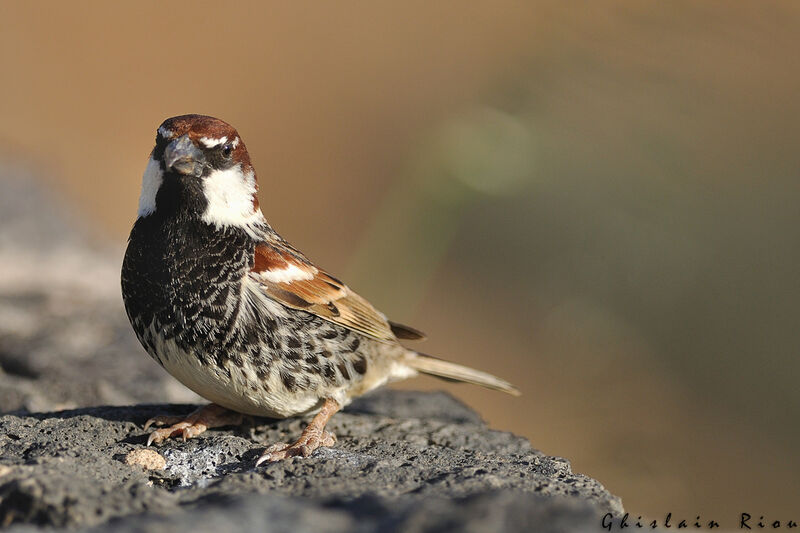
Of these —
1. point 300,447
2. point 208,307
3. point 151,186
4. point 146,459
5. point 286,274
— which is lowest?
point 146,459

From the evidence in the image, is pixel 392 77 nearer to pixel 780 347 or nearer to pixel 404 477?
pixel 780 347

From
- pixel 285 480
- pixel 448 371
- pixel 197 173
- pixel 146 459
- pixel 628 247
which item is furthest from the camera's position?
pixel 628 247

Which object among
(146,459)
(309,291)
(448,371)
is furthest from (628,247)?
(146,459)

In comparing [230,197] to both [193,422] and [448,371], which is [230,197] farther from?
[448,371]

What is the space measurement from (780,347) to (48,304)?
5.91 meters

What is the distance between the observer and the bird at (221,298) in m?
3.86

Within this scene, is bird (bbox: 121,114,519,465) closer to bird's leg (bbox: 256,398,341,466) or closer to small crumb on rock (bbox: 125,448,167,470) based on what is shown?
bird's leg (bbox: 256,398,341,466)

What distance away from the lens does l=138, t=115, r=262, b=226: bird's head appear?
3900mm

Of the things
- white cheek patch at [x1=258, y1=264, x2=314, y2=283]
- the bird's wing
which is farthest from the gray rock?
white cheek patch at [x1=258, y1=264, x2=314, y2=283]

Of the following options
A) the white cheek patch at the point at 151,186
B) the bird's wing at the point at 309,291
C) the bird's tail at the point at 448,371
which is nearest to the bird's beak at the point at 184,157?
the white cheek patch at the point at 151,186

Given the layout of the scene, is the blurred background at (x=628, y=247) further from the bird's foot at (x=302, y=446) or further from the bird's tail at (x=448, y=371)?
the bird's foot at (x=302, y=446)

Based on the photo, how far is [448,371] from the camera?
17.0 feet

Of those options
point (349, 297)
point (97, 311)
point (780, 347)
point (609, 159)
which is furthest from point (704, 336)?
point (97, 311)

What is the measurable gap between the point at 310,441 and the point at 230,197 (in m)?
1.16
